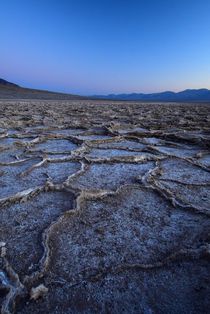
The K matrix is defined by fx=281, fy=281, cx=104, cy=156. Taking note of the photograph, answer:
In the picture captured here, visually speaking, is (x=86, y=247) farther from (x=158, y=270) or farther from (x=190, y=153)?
(x=190, y=153)

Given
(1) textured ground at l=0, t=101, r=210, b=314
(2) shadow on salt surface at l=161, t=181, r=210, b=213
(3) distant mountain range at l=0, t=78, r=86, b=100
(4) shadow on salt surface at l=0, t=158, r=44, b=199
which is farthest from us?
(3) distant mountain range at l=0, t=78, r=86, b=100

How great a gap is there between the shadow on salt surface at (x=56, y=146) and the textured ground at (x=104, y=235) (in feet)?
1.76

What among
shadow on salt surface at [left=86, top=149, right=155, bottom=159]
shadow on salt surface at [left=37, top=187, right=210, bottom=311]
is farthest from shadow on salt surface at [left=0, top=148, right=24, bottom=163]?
shadow on salt surface at [left=37, top=187, right=210, bottom=311]

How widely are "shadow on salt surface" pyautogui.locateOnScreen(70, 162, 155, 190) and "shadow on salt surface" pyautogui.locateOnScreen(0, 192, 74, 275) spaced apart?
0.93ft

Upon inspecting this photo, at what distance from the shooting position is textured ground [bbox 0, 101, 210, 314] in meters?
1.10

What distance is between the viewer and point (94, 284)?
117cm

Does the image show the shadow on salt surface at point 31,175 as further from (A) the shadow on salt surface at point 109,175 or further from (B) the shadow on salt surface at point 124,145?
(B) the shadow on salt surface at point 124,145

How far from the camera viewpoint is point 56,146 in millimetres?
3795

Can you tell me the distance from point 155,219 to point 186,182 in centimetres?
75

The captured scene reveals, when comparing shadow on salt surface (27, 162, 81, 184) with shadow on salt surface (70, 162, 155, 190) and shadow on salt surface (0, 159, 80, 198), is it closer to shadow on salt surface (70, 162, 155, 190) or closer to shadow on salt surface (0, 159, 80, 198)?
shadow on salt surface (0, 159, 80, 198)

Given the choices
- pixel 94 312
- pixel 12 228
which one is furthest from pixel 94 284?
pixel 12 228

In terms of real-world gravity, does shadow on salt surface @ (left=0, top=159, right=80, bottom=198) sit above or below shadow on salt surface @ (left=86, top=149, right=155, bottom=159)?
above

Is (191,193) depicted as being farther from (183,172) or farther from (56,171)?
(56,171)

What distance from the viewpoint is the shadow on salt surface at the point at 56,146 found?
351cm
